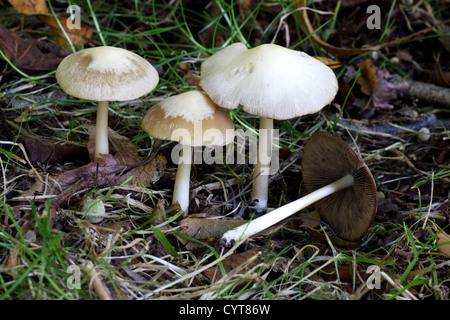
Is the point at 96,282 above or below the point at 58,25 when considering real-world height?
below

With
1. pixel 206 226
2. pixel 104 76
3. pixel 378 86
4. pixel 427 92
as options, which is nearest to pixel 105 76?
pixel 104 76

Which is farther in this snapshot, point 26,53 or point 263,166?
point 26,53

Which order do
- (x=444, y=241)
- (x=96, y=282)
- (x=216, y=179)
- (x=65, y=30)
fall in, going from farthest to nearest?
(x=65, y=30), (x=216, y=179), (x=444, y=241), (x=96, y=282)

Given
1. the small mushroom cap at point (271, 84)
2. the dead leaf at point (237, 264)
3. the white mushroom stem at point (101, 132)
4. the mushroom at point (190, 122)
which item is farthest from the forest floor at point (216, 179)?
the small mushroom cap at point (271, 84)

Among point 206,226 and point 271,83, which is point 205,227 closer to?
point 206,226

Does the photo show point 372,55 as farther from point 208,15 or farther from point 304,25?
point 208,15

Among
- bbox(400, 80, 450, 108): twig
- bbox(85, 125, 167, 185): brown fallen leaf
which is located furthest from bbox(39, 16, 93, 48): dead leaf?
bbox(400, 80, 450, 108): twig
